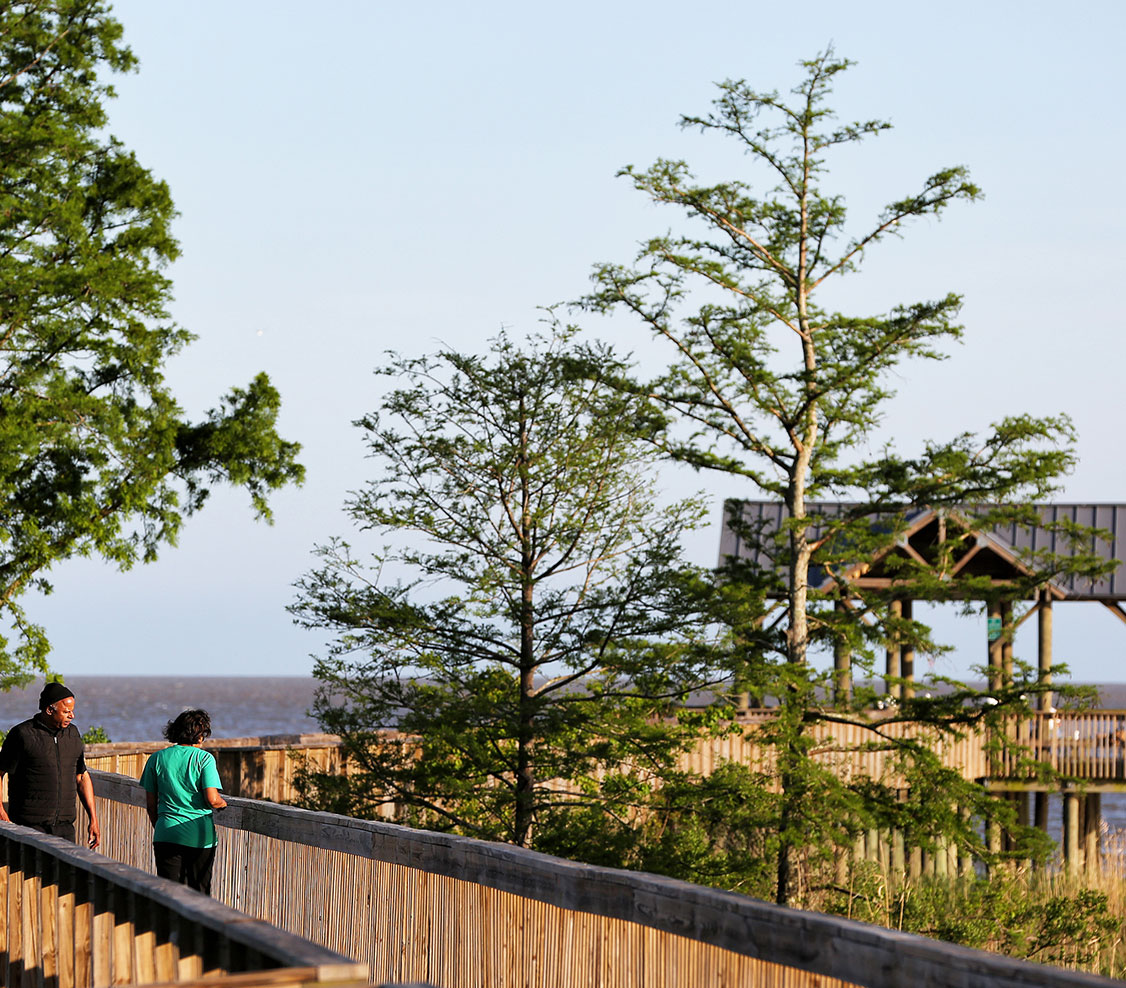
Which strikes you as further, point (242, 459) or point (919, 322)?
point (242, 459)

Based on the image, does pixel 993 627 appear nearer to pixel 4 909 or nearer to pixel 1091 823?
pixel 1091 823

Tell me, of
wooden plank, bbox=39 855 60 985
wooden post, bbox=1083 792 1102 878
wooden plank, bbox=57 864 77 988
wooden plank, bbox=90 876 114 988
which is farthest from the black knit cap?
wooden post, bbox=1083 792 1102 878

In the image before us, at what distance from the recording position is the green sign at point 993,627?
79.1 ft

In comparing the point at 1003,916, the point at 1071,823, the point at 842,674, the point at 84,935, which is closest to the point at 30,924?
the point at 84,935

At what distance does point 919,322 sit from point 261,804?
1018 centimetres

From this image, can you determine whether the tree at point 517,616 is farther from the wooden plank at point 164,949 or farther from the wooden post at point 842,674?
the wooden plank at point 164,949

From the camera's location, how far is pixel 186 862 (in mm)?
7961

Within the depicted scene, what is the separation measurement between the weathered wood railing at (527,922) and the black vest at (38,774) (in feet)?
3.14

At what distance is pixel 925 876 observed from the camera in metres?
22.3

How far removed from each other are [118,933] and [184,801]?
312 centimetres

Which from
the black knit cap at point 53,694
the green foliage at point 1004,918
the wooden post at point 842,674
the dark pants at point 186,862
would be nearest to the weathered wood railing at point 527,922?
the dark pants at point 186,862

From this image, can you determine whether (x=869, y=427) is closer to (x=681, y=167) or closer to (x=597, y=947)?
(x=681, y=167)

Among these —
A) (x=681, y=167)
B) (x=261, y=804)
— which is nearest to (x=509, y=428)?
(x=681, y=167)

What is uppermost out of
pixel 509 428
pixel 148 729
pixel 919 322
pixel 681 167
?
pixel 681 167
